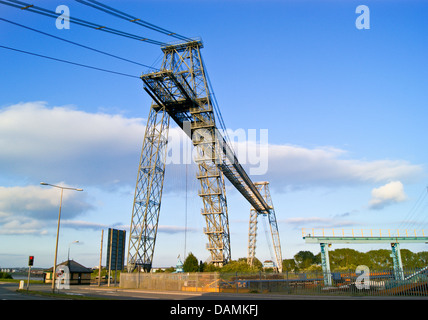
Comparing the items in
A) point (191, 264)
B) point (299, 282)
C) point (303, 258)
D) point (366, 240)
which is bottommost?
point (303, 258)

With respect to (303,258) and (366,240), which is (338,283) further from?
(303,258)

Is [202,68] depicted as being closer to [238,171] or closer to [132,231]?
[238,171]

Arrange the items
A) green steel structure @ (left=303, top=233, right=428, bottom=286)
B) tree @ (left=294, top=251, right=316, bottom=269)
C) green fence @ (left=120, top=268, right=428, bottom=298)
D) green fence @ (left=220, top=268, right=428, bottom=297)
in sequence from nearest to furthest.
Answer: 1. green fence @ (left=220, top=268, right=428, bottom=297)
2. green fence @ (left=120, top=268, right=428, bottom=298)
3. green steel structure @ (left=303, top=233, right=428, bottom=286)
4. tree @ (left=294, top=251, right=316, bottom=269)

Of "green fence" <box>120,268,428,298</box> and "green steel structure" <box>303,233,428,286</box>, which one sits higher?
"green steel structure" <box>303,233,428,286</box>

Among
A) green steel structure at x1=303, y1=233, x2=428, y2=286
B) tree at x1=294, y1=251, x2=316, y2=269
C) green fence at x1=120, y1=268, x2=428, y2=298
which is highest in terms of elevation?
green steel structure at x1=303, y1=233, x2=428, y2=286

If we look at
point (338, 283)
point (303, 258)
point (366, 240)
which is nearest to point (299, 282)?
point (338, 283)

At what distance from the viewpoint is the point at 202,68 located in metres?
37.8

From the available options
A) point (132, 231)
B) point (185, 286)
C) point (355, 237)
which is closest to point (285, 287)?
point (185, 286)

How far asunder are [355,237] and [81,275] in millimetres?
37831

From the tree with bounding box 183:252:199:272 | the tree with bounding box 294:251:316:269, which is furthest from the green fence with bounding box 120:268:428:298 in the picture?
the tree with bounding box 294:251:316:269

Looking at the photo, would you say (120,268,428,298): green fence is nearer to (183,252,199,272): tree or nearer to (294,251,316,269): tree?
(183,252,199,272): tree

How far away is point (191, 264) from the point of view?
35.6 meters

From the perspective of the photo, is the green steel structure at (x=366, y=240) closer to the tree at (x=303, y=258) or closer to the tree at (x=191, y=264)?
the tree at (x=191, y=264)

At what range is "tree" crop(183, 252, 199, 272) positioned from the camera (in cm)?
3531
